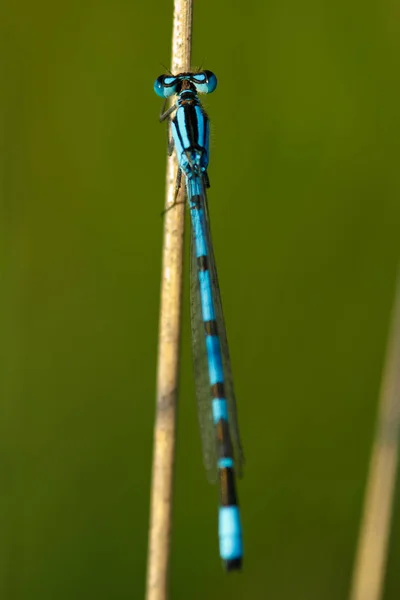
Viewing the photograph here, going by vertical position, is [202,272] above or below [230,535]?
above

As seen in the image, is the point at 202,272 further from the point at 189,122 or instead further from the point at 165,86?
the point at 165,86

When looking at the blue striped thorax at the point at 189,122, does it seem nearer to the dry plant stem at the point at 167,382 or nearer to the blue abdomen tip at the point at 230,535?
the dry plant stem at the point at 167,382

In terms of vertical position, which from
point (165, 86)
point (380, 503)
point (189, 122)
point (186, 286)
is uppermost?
point (165, 86)

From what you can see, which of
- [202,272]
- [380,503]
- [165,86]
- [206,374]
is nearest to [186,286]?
[202,272]

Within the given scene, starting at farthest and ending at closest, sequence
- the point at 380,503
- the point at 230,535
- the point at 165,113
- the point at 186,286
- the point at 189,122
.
A: the point at 186,286 < the point at 165,113 < the point at 189,122 < the point at 380,503 < the point at 230,535

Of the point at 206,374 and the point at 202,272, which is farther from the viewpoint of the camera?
the point at 202,272

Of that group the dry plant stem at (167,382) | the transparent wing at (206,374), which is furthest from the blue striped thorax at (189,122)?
the dry plant stem at (167,382)

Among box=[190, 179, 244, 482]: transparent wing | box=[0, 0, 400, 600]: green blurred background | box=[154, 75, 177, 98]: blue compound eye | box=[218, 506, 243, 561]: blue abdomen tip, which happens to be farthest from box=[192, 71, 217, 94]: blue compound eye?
box=[218, 506, 243, 561]: blue abdomen tip
